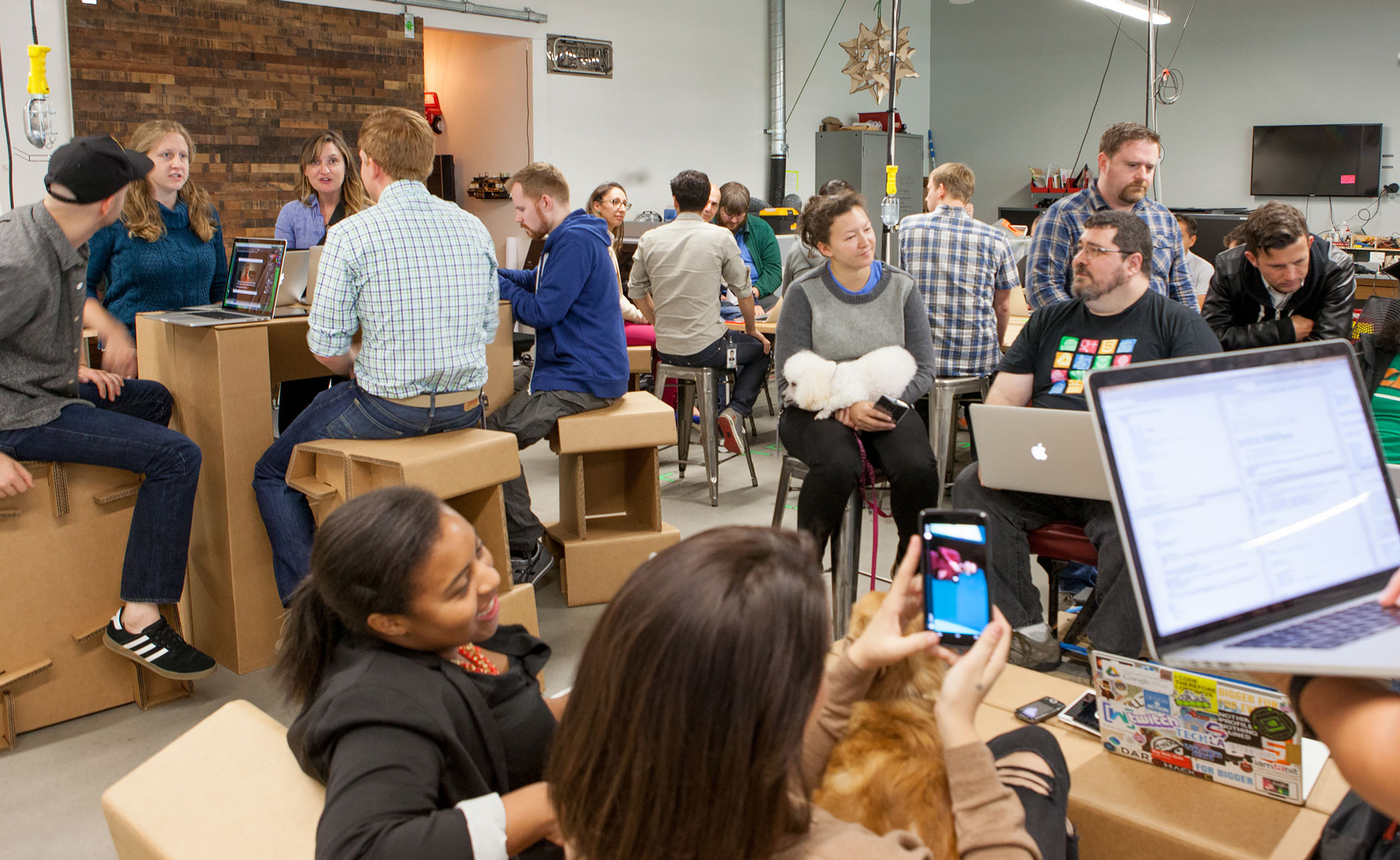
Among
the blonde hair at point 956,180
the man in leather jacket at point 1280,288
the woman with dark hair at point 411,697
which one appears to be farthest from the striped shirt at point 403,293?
the man in leather jacket at point 1280,288

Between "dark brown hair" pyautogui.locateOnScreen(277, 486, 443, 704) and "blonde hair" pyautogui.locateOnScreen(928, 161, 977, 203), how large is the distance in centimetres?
353

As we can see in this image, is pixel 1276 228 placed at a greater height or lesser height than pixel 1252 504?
greater

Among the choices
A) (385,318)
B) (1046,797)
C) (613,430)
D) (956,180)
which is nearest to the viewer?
(1046,797)

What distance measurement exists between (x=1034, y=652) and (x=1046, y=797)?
143cm

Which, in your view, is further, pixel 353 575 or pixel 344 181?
pixel 344 181

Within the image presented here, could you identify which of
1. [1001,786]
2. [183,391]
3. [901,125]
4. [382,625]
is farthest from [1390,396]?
[901,125]

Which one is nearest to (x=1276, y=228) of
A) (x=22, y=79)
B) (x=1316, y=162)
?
(x=22, y=79)

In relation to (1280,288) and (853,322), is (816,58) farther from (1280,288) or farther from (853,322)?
(853,322)

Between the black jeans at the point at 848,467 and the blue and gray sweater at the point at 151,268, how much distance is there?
213cm

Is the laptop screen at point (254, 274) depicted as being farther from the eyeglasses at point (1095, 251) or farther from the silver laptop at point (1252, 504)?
the silver laptop at point (1252, 504)

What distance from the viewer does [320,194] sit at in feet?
13.2

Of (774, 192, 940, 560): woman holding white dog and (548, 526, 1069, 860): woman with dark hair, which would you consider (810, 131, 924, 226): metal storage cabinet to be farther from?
(548, 526, 1069, 860): woman with dark hair

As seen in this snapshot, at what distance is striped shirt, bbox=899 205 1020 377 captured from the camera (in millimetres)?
4152

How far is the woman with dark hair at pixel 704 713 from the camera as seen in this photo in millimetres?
824
